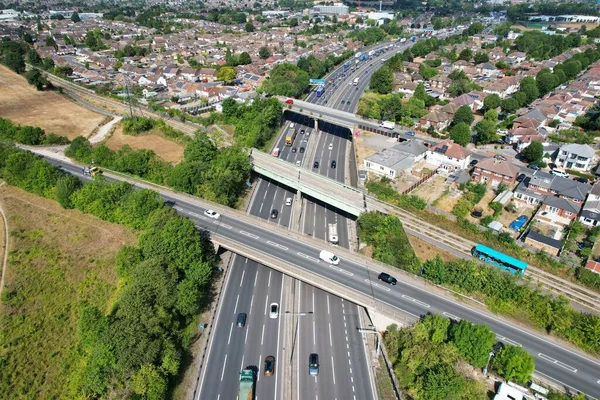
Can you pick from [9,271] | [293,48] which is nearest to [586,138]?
[9,271]

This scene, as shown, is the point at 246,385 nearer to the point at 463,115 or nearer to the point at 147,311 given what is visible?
the point at 147,311

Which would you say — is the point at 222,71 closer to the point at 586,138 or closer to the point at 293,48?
the point at 293,48

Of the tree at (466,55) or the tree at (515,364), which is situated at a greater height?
the tree at (466,55)

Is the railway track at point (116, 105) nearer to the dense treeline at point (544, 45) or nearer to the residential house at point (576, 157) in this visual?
the residential house at point (576, 157)

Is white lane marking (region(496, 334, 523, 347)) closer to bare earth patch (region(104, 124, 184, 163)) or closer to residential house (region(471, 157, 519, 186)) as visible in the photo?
residential house (region(471, 157, 519, 186))

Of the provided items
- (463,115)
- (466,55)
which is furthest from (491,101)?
(466,55)

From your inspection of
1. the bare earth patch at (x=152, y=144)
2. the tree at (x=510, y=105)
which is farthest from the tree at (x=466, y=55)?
the bare earth patch at (x=152, y=144)
